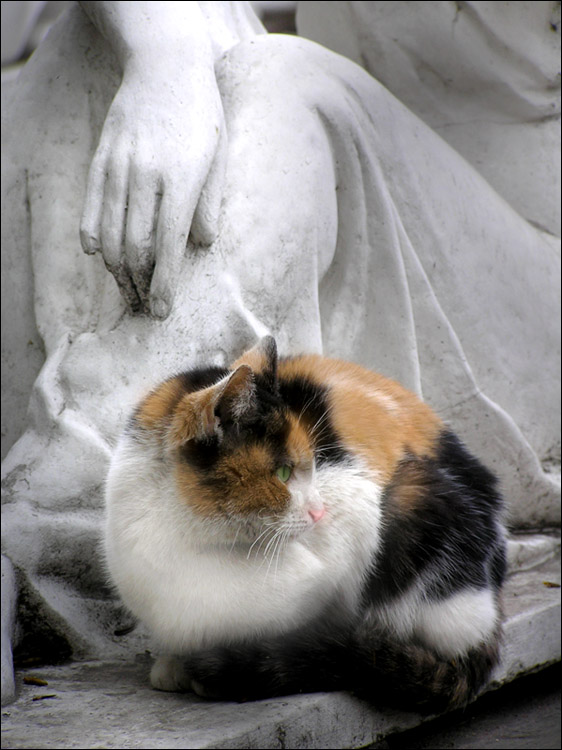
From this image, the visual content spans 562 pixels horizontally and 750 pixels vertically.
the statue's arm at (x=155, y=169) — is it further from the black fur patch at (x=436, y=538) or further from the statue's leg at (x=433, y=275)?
the black fur patch at (x=436, y=538)

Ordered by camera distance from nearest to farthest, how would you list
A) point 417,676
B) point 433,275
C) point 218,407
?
point 218,407 < point 417,676 < point 433,275

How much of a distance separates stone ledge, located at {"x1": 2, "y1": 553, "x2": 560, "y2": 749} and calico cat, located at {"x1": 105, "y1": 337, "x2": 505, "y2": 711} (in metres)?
0.03

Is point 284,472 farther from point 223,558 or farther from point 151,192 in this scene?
point 151,192

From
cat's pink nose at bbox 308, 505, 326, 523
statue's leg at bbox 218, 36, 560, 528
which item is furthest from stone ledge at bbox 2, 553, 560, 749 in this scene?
statue's leg at bbox 218, 36, 560, 528

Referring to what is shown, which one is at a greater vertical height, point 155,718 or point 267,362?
point 267,362

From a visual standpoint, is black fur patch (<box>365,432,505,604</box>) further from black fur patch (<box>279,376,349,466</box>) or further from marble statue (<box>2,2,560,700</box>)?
marble statue (<box>2,2,560,700</box>)

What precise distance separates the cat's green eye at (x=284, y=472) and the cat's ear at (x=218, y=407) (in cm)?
7

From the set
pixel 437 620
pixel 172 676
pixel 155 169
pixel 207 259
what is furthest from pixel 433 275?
pixel 172 676

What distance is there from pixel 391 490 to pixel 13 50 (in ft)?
7.18

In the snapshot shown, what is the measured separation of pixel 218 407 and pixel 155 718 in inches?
14.0

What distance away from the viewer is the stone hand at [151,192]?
1178 millimetres

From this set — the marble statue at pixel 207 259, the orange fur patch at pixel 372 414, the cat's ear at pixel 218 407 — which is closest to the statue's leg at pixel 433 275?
the marble statue at pixel 207 259

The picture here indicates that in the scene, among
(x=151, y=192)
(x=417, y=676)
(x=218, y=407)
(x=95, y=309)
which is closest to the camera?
(x=218, y=407)

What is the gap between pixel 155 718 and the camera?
0.93m
